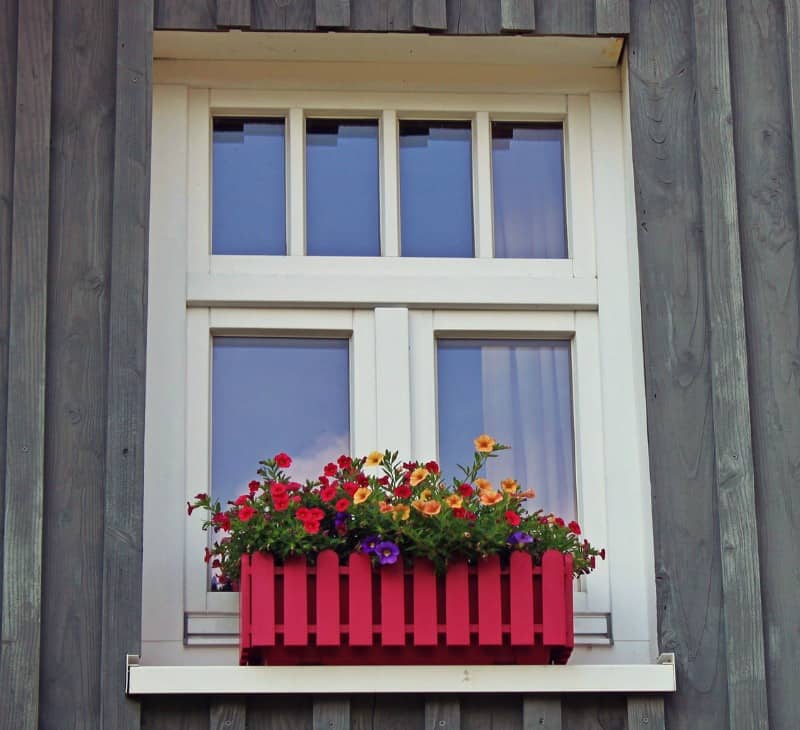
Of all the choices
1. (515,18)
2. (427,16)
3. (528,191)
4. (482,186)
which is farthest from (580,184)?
(427,16)

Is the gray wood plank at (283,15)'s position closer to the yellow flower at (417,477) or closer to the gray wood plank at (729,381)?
the gray wood plank at (729,381)

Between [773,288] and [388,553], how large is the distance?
1353 mm

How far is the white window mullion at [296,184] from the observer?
229 inches

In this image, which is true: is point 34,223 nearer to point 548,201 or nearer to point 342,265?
point 342,265

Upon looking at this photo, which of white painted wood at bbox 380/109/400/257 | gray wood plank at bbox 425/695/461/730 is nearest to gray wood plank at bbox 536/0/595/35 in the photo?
white painted wood at bbox 380/109/400/257

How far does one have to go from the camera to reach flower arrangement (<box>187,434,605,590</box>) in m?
5.12

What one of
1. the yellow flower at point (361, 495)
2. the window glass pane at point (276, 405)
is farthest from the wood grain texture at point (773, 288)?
the window glass pane at point (276, 405)

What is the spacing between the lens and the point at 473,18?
576 cm

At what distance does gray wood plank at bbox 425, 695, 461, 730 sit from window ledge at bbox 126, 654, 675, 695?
0.14ft

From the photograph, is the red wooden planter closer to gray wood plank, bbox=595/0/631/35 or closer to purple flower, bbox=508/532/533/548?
purple flower, bbox=508/532/533/548

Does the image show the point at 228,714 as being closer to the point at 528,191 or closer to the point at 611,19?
the point at 528,191

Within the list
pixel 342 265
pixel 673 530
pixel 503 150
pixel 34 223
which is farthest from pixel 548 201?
pixel 34 223

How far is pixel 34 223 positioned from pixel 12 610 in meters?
1.06

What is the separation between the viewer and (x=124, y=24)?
564 centimetres
